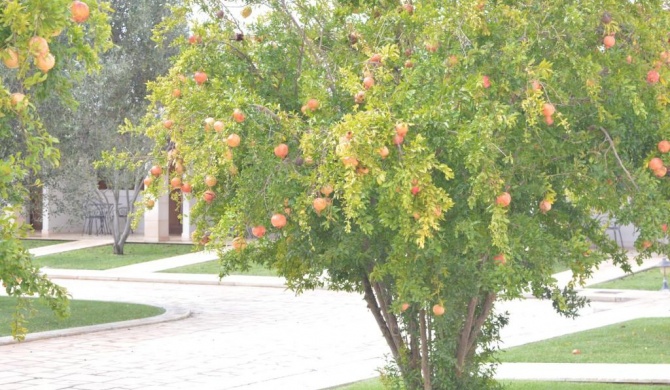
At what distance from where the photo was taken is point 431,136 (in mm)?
6914

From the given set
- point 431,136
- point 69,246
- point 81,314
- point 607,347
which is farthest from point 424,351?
point 69,246

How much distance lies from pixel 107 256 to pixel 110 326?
583 inches

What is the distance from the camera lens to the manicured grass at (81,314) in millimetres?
16759

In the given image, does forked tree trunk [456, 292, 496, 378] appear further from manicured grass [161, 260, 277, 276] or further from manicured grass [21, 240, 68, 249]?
manicured grass [21, 240, 68, 249]

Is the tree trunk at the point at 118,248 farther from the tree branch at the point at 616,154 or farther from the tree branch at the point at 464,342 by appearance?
the tree branch at the point at 616,154

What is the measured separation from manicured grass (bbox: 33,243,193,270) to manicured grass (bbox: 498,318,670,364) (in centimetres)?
1716

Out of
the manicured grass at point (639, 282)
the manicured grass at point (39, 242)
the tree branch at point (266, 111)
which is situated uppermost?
the manicured grass at point (39, 242)

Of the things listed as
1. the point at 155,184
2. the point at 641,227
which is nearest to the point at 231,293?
the point at 155,184

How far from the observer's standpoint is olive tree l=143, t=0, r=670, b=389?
658cm

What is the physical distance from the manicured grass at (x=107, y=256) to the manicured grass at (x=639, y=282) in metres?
13.3

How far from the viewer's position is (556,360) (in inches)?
497

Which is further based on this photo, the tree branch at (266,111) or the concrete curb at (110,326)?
the concrete curb at (110,326)

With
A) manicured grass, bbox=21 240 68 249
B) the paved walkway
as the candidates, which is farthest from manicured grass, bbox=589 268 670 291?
manicured grass, bbox=21 240 68 249

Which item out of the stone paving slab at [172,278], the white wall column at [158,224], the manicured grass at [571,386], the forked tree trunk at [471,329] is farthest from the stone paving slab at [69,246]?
the forked tree trunk at [471,329]
